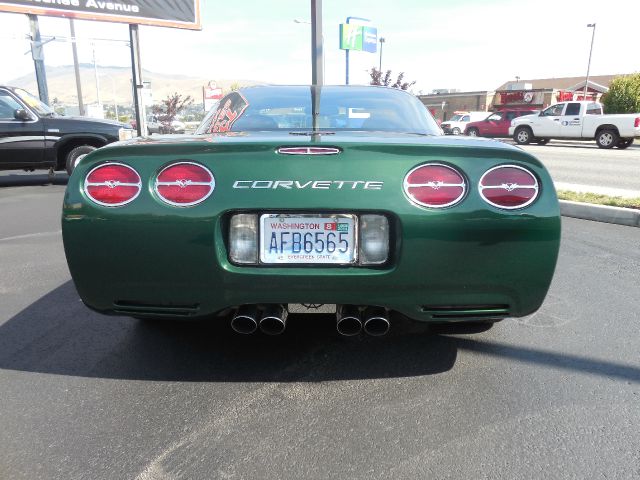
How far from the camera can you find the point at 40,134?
28.3 feet

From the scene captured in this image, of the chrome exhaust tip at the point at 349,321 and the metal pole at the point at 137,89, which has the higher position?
the metal pole at the point at 137,89

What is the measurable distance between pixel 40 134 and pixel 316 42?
5724 millimetres

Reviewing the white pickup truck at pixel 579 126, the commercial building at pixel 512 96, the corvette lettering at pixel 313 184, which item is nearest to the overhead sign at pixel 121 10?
the white pickup truck at pixel 579 126

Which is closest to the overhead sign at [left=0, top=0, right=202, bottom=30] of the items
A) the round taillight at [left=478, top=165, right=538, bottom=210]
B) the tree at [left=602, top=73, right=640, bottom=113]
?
the round taillight at [left=478, top=165, right=538, bottom=210]

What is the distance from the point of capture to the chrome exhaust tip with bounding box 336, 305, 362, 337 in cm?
219

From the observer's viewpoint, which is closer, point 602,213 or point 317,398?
point 317,398

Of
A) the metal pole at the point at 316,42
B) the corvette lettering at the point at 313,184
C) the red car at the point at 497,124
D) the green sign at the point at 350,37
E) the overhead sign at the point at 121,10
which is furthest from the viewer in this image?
the red car at the point at 497,124

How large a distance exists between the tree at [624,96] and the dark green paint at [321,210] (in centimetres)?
3352

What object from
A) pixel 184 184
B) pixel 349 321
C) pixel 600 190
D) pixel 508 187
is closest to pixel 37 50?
pixel 600 190

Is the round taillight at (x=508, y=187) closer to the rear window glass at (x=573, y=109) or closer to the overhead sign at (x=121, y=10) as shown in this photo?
the overhead sign at (x=121, y=10)

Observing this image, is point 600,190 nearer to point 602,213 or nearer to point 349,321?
point 602,213

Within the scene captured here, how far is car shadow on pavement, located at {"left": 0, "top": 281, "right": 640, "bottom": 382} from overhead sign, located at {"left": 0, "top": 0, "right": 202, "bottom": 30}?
1802cm

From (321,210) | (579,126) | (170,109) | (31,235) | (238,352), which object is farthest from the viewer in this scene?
(170,109)

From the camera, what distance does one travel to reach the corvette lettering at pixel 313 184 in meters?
2.01
